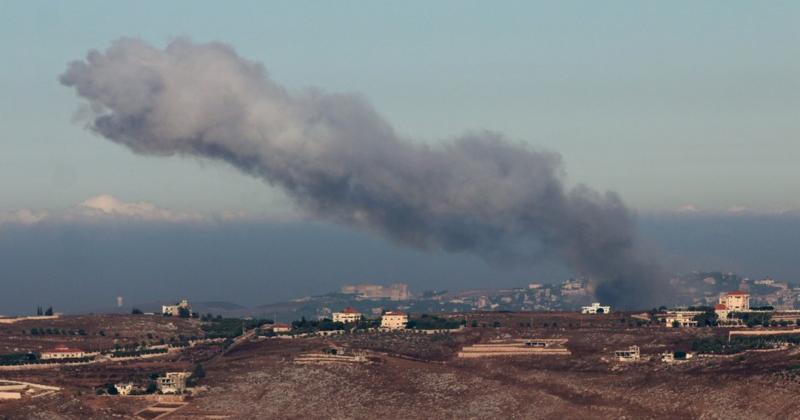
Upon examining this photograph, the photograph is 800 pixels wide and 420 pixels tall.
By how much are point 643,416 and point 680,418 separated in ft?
15.8

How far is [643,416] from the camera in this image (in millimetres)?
199500

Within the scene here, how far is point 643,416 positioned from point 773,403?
15.4 metres

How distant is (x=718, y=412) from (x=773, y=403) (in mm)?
6395

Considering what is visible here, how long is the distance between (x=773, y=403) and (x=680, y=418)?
1086 cm

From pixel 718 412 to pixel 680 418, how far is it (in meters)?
4.46

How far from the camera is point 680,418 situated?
196750mm

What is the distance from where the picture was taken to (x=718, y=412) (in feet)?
643

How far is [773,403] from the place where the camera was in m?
195

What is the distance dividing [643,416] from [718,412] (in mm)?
9056
